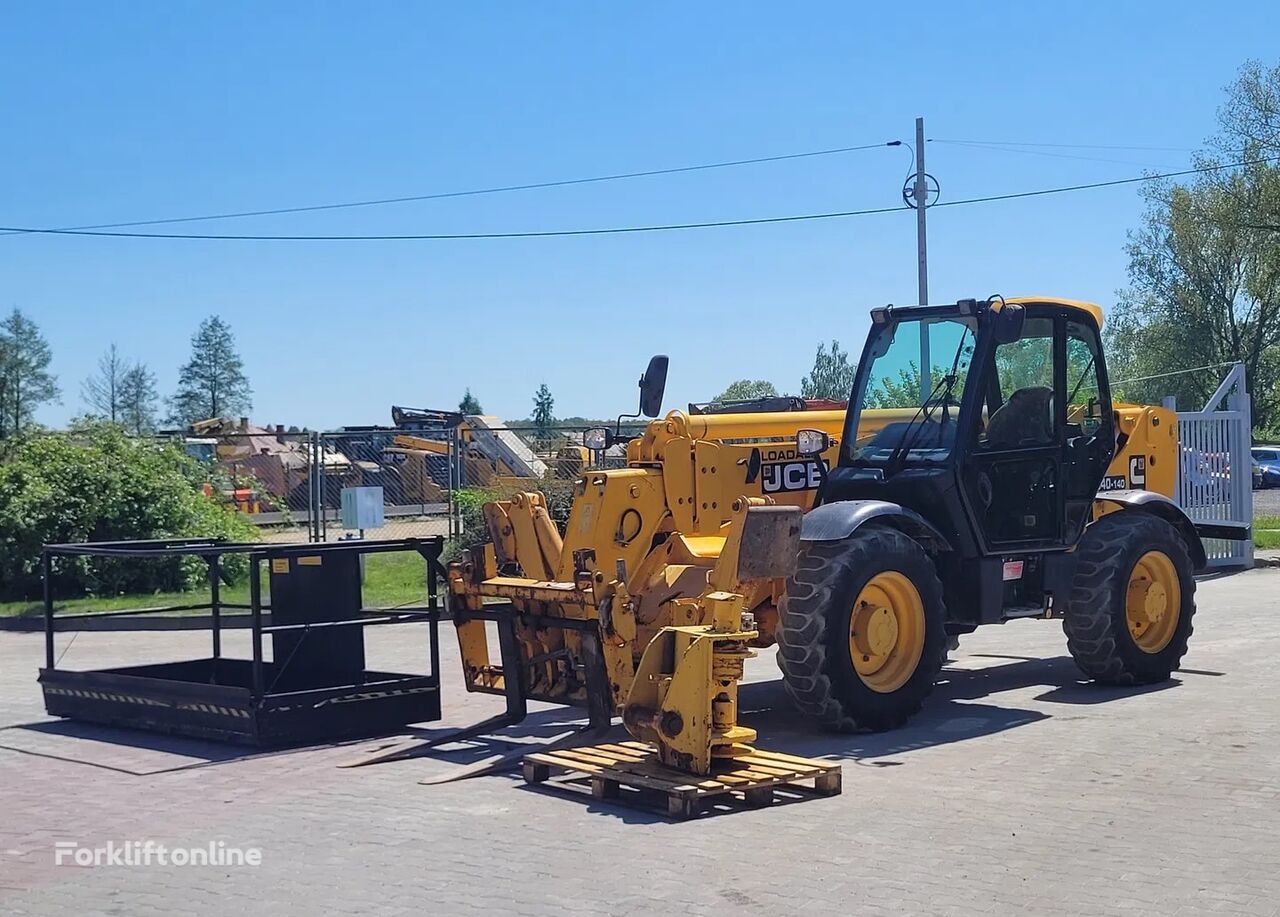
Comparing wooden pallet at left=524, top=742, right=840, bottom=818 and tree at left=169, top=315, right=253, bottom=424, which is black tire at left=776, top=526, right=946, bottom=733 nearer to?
wooden pallet at left=524, top=742, right=840, bottom=818

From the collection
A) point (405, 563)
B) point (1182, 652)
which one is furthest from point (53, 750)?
point (405, 563)

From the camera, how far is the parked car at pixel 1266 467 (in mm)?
47406

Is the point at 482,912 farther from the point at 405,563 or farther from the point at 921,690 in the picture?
the point at 405,563

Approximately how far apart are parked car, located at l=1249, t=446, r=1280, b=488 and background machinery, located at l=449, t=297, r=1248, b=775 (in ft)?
126

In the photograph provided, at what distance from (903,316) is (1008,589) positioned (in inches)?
85.4

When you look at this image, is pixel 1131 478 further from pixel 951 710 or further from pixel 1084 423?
pixel 951 710

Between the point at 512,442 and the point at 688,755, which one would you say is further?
the point at 512,442

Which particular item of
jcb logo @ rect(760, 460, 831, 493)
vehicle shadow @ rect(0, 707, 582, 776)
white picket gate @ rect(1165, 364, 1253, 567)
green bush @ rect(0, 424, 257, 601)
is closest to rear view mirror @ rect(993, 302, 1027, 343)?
jcb logo @ rect(760, 460, 831, 493)

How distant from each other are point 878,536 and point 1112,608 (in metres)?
2.39

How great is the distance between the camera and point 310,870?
6.55m

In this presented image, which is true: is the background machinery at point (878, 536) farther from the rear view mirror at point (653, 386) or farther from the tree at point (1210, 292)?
the tree at point (1210, 292)

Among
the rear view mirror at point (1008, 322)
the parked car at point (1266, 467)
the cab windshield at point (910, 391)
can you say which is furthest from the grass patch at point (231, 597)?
the parked car at point (1266, 467)

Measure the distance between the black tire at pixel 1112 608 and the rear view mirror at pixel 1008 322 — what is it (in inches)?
71.0

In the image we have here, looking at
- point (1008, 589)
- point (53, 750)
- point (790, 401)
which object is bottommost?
point (53, 750)
